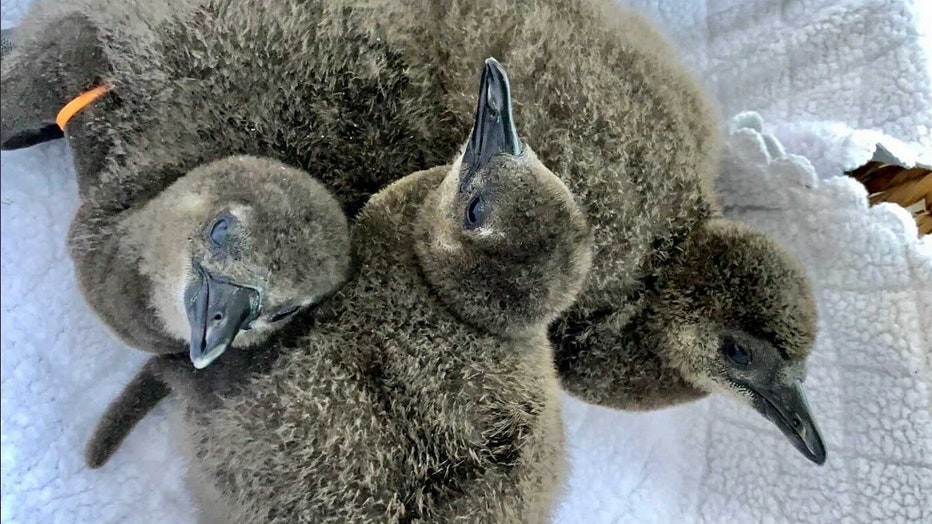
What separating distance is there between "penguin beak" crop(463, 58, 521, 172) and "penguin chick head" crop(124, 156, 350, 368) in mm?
187

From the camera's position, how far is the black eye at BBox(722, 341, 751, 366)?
1.09 metres

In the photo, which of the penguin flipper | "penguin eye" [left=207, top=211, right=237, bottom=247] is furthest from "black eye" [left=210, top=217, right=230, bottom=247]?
the penguin flipper

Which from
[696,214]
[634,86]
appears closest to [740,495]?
[696,214]

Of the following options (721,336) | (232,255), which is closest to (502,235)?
(232,255)

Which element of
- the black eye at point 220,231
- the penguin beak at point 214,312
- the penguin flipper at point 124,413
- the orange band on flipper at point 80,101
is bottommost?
the penguin flipper at point 124,413

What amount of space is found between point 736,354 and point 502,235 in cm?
41

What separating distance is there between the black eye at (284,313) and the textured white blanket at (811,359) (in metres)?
0.53

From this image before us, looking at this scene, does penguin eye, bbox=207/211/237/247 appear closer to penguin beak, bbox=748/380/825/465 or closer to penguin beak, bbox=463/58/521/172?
penguin beak, bbox=463/58/521/172

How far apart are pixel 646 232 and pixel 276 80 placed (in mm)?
507

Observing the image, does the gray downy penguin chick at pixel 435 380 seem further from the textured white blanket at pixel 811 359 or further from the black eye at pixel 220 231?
the textured white blanket at pixel 811 359

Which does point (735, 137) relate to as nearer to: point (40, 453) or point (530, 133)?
point (530, 133)

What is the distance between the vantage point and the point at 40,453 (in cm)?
140

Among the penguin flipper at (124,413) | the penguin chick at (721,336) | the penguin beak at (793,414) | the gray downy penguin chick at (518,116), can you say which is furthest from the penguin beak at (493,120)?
the penguin flipper at (124,413)

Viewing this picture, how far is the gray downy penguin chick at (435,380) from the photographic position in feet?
2.85
